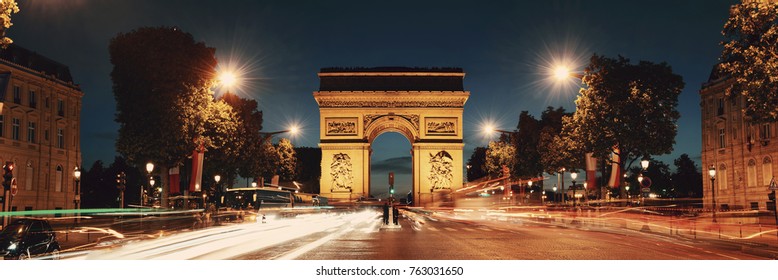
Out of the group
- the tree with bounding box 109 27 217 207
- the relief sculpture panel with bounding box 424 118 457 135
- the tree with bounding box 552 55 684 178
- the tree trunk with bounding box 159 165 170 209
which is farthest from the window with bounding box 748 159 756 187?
the tree trunk with bounding box 159 165 170 209

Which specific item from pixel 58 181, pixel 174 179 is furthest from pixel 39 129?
pixel 174 179

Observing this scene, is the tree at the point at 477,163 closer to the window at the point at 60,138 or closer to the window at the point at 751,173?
the window at the point at 751,173

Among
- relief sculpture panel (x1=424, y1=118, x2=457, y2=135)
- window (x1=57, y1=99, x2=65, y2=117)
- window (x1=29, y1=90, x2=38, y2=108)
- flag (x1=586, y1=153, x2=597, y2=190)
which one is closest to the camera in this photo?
flag (x1=586, y1=153, x2=597, y2=190)

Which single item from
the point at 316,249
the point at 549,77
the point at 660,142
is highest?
the point at 549,77

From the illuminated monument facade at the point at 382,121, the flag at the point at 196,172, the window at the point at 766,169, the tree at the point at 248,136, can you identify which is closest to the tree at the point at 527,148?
the illuminated monument facade at the point at 382,121

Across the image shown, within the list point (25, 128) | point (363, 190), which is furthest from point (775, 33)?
point (363, 190)

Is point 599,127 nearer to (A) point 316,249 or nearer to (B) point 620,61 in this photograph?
(B) point 620,61

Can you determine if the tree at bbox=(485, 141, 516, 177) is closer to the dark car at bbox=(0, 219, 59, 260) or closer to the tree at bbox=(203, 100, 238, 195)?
the tree at bbox=(203, 100, 238, 195)
